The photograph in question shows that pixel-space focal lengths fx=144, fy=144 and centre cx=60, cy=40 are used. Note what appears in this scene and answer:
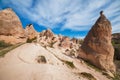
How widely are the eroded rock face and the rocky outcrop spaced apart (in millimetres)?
14724

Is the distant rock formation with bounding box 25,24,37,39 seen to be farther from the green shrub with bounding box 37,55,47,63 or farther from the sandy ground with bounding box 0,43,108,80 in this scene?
the green shrub with bounding box 37,55,47,63

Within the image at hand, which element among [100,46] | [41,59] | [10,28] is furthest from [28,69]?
[10,28]

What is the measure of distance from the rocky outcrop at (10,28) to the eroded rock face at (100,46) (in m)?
14.7

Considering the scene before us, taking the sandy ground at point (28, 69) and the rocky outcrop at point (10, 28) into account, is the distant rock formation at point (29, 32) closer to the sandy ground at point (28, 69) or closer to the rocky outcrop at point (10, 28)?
the rocky outcrop at point (10, 28)

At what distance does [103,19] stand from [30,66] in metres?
17.2

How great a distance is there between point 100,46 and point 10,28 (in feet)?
62.9

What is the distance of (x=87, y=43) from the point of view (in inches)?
1011

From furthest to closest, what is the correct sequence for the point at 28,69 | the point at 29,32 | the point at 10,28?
1. the point at 29,32
2. the point at 10,28
3. the point at 28,69

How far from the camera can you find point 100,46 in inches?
949

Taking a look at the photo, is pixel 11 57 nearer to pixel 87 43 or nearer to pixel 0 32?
pixel 87 43

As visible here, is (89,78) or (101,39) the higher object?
(101,39)

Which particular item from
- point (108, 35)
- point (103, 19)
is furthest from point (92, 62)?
point (103, 19)

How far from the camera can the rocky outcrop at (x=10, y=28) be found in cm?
3056

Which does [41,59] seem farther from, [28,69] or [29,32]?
[29,32]
